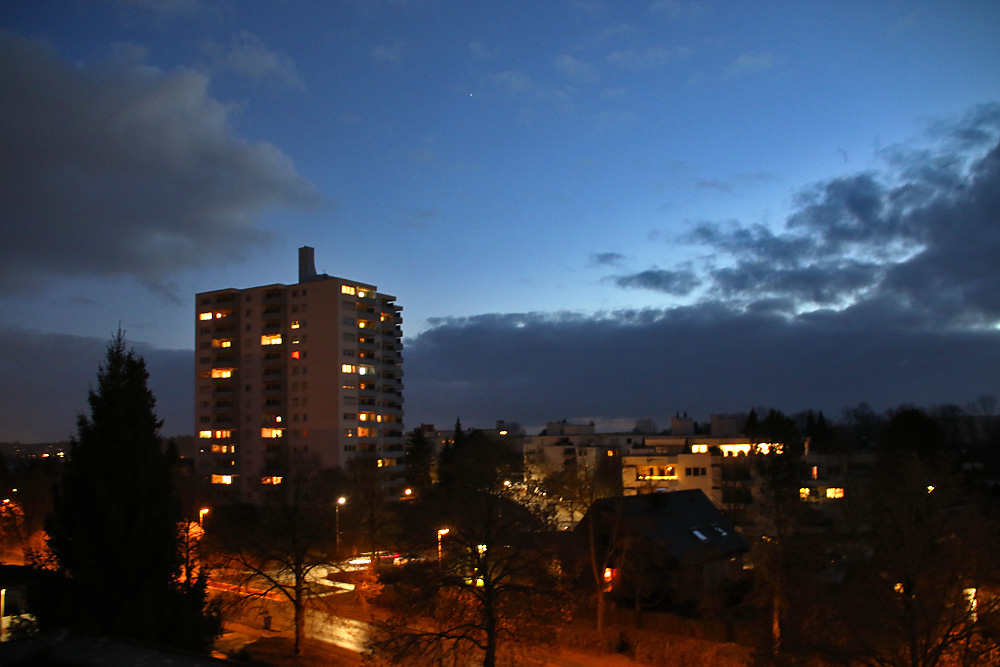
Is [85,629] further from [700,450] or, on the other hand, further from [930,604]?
[700,450]

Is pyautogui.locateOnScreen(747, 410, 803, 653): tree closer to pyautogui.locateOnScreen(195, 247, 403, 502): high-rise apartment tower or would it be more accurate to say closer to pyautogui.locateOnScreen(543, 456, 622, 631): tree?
pyautogui.locateOnScreen(543, 456, 622, 631): tree

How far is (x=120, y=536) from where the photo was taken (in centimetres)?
1894

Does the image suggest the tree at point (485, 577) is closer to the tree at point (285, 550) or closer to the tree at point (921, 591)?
the tree at point (285, 550)

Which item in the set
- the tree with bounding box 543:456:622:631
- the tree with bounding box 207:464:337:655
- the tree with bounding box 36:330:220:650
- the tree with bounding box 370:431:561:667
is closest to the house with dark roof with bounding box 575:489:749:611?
the tree with bounding box 543:456:622:631

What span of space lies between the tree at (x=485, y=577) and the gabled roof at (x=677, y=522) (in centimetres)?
938

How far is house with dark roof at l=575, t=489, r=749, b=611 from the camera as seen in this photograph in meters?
30.1

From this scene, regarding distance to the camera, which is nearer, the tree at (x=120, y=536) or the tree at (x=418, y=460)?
the tree at (x=120, y=536)

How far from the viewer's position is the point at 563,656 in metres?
27.1

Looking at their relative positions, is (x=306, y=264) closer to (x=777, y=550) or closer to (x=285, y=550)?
(x=285, y=550)

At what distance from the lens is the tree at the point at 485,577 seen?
68.6 ft

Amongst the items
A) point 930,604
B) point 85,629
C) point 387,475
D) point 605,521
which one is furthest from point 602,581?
point 387,475

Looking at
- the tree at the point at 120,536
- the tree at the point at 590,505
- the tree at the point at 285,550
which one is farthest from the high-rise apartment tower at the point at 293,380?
the tree at the point at 120,536

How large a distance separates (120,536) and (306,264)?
66018mm

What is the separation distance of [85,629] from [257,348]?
6466 centimetres
